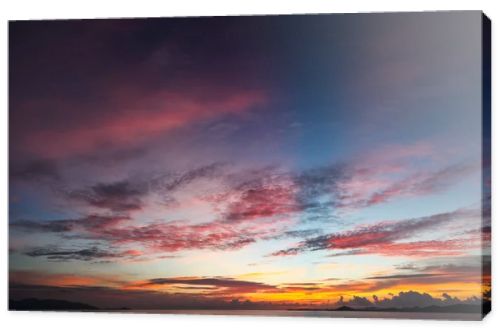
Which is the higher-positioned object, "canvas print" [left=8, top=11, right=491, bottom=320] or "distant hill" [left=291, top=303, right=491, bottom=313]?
"canvas print" [left=8, top=11, right=491, bottom=320]

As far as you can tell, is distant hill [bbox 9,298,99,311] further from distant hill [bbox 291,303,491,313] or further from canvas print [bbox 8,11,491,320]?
distant hill [bbox 291,303,491,313]

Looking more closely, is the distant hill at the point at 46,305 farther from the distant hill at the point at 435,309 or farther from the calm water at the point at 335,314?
the distant hill at the point at 435,309

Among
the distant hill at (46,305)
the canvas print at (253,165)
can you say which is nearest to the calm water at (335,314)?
the canvas print at (253,165)

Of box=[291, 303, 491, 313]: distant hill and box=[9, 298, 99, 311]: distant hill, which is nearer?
box=[291, 303, 491, 313]: distant hill

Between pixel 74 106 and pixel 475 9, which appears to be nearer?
pixel 475 9

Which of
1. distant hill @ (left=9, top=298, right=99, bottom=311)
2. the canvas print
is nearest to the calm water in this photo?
the canvas print

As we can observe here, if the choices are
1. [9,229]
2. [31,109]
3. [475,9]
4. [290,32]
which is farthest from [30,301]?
[475,9]

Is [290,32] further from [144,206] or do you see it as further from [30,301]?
[30,301]
